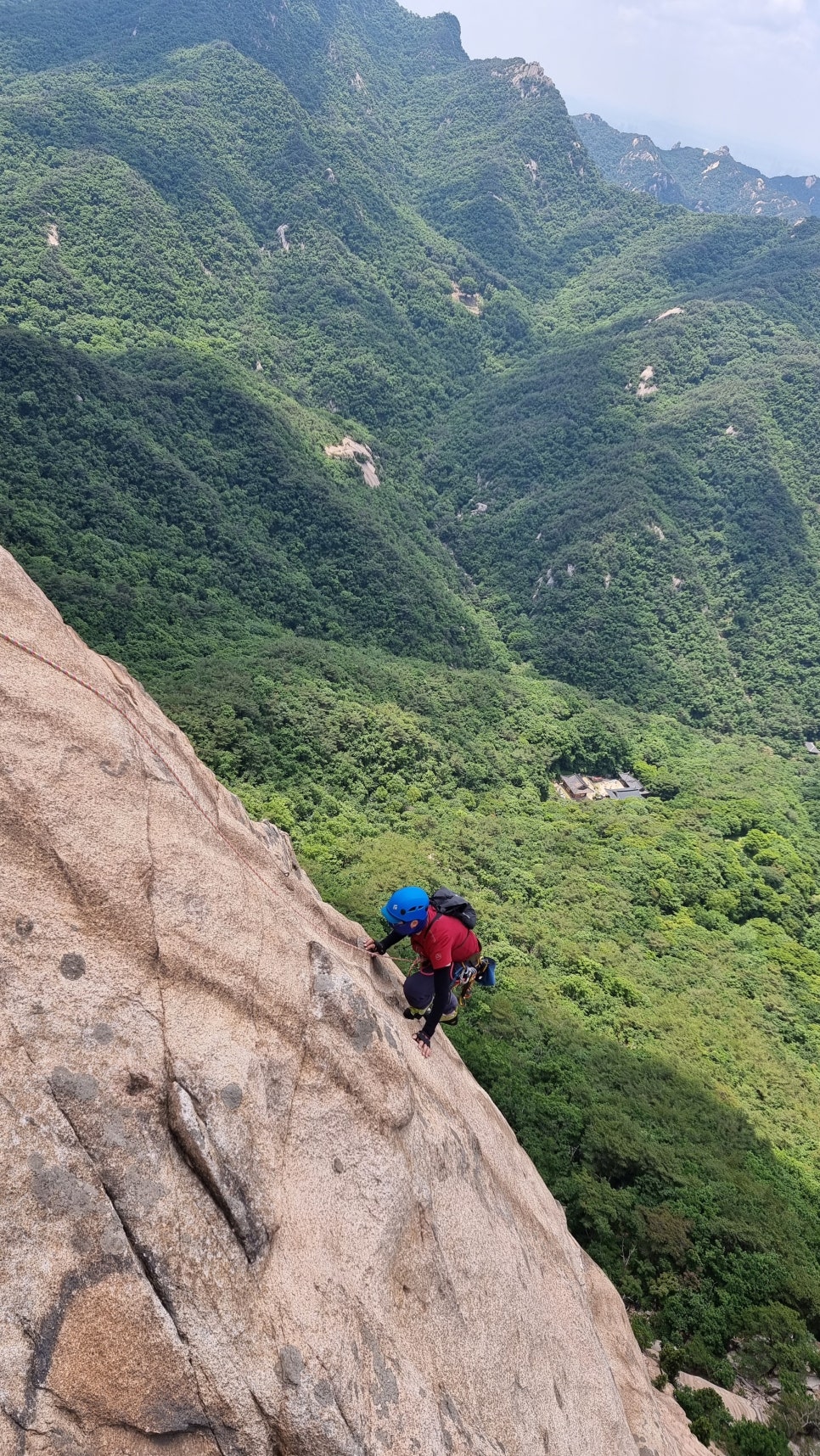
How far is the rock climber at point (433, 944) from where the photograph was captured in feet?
36.8

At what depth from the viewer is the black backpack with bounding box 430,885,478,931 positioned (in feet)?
38.7

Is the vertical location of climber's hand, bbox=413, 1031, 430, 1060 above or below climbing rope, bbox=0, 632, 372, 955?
below

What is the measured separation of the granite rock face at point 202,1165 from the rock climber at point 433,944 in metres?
0.61

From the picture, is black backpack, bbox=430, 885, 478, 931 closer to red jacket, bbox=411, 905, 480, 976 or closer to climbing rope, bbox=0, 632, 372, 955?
red jacket, bbox=411, 905, 480, 976

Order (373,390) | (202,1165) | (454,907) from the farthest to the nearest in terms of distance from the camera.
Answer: (373,390)
(454,907)
(202,1165)

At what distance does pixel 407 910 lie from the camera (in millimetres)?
11117

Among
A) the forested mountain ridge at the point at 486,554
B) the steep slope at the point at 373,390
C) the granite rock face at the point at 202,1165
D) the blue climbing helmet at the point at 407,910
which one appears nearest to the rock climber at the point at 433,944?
the blue climbing helmet at the point at 407,910

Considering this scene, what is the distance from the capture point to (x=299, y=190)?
494 ft

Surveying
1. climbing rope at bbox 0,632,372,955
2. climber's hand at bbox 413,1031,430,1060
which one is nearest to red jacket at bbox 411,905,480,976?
climber's hand at bbox 413,1031,430,1060

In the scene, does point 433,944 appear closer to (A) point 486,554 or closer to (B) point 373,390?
(A) point 486,554

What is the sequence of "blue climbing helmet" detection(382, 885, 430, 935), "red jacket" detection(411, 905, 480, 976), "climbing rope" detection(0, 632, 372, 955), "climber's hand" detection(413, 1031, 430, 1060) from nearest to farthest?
"climbing rope" detection(0, 632, 372, 955) < "blue climbing helmet" detection(382, 885, 430, 935) < "red jacket" detection(411, 905, 480, 976) < "climber's hand" detection(413, 1031, 430, 1060)

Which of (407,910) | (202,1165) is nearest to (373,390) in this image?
(407,910)

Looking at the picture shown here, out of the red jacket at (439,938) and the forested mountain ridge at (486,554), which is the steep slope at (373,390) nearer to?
the forested mountain ridge at (486,554)

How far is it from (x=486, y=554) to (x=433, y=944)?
105960mm
